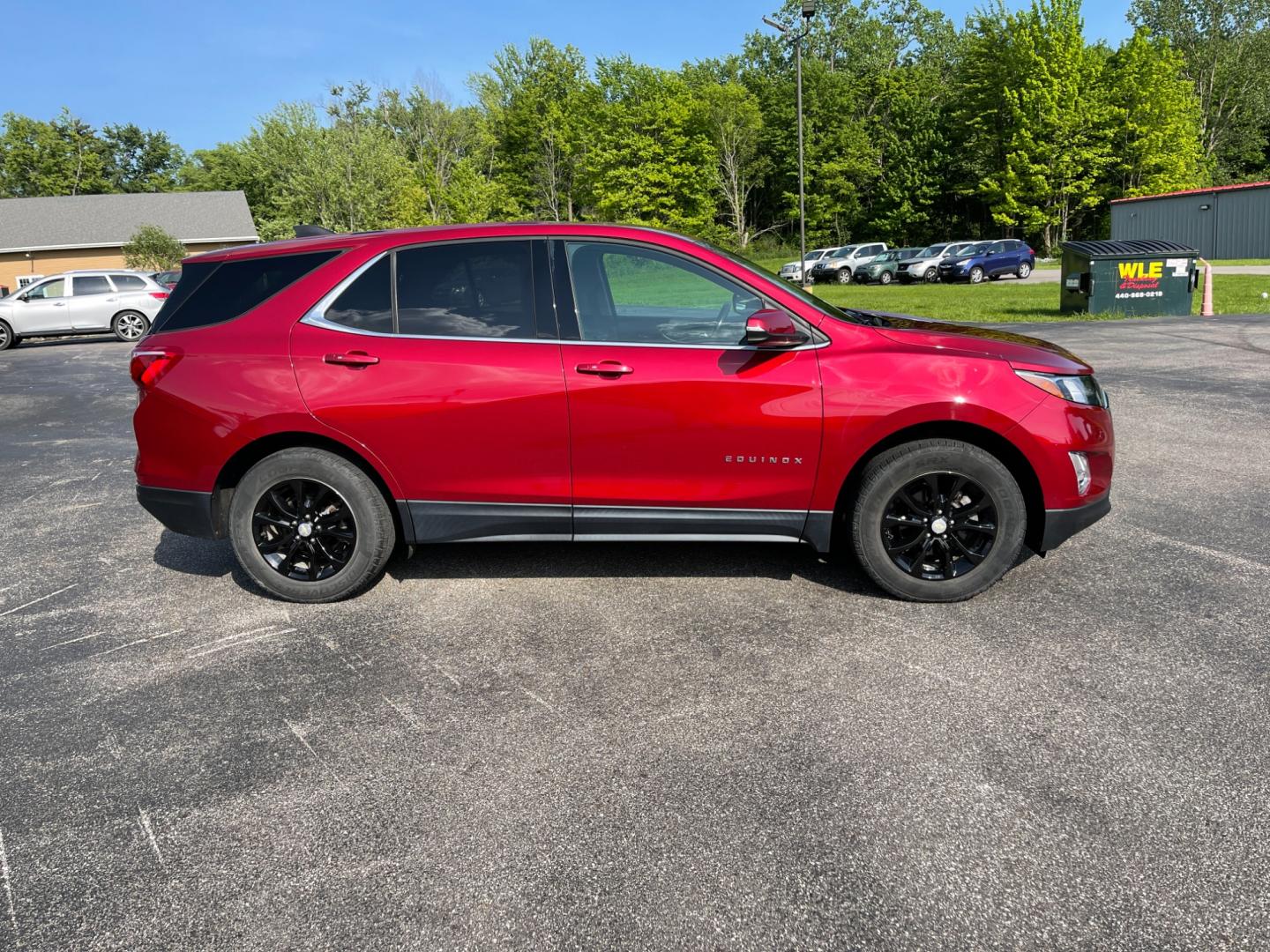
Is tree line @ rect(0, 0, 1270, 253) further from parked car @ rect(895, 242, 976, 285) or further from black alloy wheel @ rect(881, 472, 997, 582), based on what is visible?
black alloy wheel @ rect(881, 472, 997, 582)

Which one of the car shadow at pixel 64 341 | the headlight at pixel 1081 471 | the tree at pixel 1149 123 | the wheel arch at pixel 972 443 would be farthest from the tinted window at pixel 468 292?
the tree at pixel 1149 123

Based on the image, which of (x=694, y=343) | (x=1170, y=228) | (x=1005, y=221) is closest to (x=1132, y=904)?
(x=694, y=343)

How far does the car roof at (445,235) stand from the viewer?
4.39 meters

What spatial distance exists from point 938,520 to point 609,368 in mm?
1667

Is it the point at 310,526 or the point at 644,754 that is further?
the point at 310,526

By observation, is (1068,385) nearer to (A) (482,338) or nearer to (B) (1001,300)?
(A) (482,338)

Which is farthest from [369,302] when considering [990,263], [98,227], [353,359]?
[98,227]

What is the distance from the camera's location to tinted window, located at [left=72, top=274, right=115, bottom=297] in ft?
72.4

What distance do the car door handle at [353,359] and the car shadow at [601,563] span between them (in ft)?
4.05

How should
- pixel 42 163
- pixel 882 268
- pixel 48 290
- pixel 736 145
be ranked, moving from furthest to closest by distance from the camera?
pixel 42 163 < pixel 736 145 < pixel 882 268 < pixel 48 290

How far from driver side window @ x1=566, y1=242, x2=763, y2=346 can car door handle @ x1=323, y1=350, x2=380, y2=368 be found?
39.1 inches

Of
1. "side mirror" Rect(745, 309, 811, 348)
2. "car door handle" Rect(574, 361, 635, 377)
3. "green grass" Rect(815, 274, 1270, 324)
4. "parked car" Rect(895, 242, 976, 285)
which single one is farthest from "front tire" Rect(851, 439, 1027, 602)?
"parked car" Rect(895, 242, 976, 285)

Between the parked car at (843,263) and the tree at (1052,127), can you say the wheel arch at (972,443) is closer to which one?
the parked car at (843,263)

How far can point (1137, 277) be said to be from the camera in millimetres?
16641
